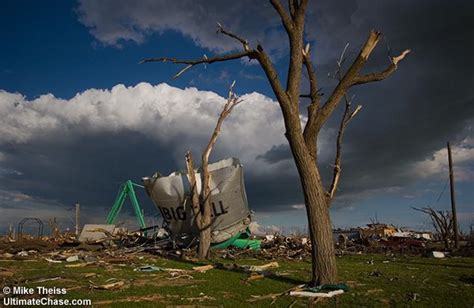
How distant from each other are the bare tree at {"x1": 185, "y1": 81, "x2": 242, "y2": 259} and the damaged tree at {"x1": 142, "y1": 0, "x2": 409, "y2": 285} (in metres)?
7.87

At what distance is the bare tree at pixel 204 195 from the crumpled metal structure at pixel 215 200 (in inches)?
52.4

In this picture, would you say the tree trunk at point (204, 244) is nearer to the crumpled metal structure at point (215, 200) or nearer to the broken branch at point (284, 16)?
the crumpled metal structure at point (215, 200)

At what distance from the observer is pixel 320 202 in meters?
9.87

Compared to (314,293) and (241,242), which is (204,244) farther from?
(314,293)

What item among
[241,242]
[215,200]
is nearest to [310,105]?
[215,200]

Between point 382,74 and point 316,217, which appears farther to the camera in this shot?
point 382,74

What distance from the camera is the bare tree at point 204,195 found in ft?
59.6

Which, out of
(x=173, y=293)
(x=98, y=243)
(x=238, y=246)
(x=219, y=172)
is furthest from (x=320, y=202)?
(x=98, y=243)

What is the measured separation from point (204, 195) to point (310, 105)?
9101 millimetres

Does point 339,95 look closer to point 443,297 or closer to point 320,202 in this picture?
point 320,202

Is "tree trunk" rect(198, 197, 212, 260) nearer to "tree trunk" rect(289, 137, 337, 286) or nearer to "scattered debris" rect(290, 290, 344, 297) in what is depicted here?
"tree trunk" rect(289, 137, 337, 286)

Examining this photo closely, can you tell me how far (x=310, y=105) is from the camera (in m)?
10.7

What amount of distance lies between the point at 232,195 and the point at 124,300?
13325mm

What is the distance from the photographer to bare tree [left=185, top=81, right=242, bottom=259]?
18.2 meters
